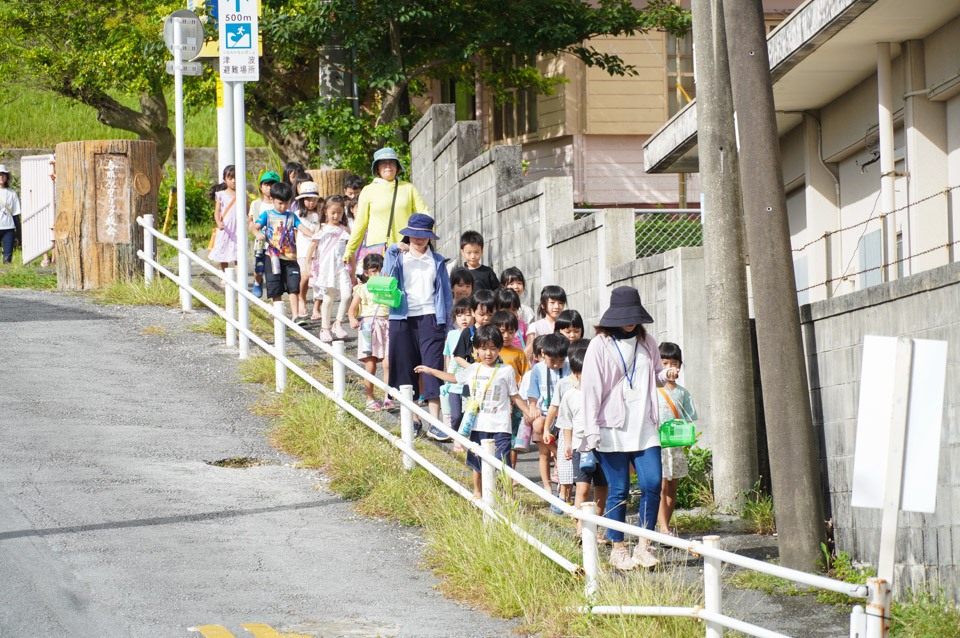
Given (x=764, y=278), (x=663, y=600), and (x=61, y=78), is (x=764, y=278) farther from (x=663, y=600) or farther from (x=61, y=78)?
(x=61, y=78)

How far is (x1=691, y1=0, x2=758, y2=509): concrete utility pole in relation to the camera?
9250 millimetres

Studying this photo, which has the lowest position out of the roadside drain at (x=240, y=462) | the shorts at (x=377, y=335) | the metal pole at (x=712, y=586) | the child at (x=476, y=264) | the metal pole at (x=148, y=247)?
the metal pole at (x=712, y=586)

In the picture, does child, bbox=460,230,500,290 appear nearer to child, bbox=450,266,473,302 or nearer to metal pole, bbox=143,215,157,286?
child, bbox=450,266,473,302

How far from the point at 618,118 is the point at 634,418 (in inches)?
728

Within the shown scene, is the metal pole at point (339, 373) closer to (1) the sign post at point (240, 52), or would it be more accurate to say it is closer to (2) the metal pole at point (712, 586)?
(1) the sign post at point (240, 52)

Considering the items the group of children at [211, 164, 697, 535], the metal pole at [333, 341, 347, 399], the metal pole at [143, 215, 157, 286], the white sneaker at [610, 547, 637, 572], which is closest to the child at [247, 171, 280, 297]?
the group of children at [211, 164, 697, 535]

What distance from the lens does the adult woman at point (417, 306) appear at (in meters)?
10.9

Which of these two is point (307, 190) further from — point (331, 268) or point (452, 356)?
point (452, 356)

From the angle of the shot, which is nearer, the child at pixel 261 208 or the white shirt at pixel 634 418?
the white shirt at pixel 634 418

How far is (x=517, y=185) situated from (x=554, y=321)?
14.2ft

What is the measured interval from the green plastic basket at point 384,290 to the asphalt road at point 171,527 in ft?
4.89

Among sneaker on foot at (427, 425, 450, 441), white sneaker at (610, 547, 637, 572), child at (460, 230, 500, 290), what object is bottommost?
white sneaker at (610, 547, 637, 572)

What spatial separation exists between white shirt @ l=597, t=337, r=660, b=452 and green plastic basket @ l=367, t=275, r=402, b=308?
10.9 ft

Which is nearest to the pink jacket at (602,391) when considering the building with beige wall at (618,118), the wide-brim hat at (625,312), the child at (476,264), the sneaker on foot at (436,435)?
the wide-brim hat at (625,312)
